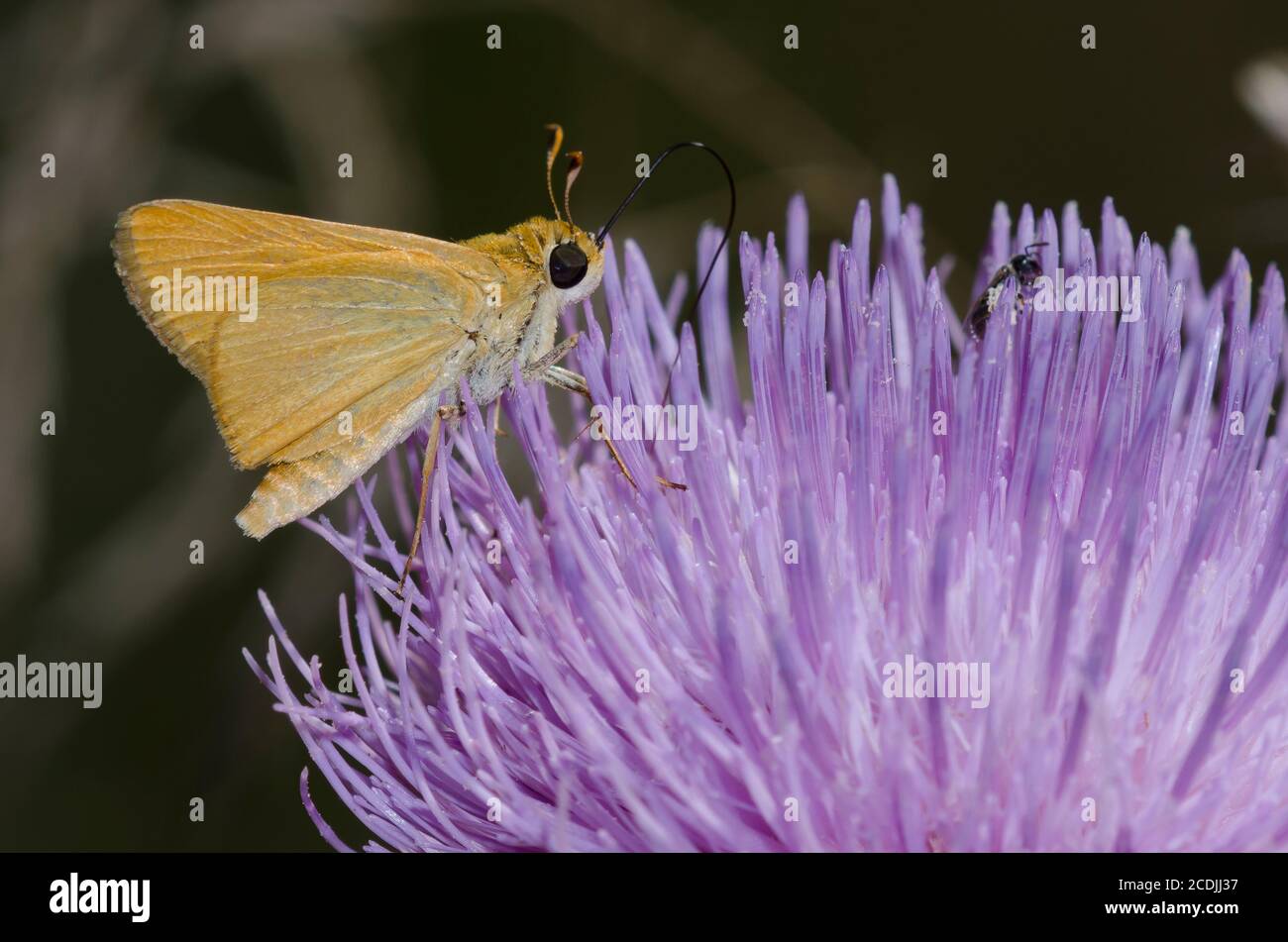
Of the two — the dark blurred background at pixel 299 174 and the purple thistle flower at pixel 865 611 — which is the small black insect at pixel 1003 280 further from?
the dark blurred background at pixel 299 174

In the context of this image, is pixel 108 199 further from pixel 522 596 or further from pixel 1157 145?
pixel 1157 145

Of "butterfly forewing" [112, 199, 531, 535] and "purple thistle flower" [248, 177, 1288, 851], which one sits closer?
"purple thistle flower" [248, 177, 1288, 851]

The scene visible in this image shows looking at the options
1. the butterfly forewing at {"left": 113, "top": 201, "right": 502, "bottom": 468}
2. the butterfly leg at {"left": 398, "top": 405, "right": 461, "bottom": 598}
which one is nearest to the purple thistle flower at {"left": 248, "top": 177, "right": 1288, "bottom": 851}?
the butterfly leg at {"left": 398, "top": 405, "right": 461, "bottom": 598}

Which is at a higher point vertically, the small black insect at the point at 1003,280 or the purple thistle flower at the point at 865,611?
the small black insect at the point at 1003,280

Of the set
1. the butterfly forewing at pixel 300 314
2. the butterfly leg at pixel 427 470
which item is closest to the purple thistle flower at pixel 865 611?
the butterfly leg at pixel 427 470

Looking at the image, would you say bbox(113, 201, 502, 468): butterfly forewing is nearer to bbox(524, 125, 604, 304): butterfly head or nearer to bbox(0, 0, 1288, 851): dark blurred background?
bbox(524, 125, 604, 304): butterfly head

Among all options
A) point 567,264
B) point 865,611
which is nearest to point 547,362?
point 567,264

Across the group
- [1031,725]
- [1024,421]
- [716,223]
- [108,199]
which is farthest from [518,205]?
[1031,725]
